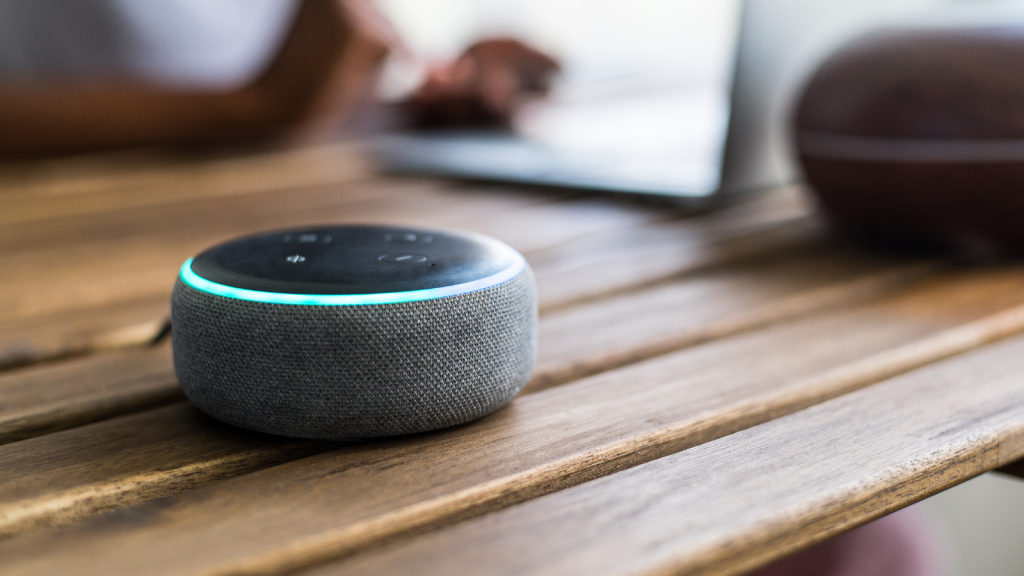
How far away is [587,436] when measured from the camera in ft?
1.38

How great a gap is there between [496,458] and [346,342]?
0.09 metres

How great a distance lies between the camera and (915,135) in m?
0.80

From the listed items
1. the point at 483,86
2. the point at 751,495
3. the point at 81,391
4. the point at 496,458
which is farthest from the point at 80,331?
the point at 483,86

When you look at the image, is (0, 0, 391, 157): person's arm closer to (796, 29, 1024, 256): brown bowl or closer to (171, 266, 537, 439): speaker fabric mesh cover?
(796, 29, 1024, 256): brown bowl

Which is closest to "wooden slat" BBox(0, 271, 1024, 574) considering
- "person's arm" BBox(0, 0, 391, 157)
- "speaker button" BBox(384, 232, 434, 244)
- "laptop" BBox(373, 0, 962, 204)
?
"speaker button" BBox(384, 232, 434, 244)

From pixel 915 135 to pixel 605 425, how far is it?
54 cm

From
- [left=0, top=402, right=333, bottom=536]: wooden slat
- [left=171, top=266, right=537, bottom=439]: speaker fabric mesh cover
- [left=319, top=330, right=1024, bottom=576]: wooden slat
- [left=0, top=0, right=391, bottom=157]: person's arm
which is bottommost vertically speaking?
[left=0, top=0, right=391, bottom=157]: person's arm

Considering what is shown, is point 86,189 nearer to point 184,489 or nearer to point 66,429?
point 66,429

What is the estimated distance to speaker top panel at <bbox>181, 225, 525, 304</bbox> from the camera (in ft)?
1.31

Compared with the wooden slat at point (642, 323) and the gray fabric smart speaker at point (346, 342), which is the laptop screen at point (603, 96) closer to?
the wooden slat at point (642, 323)

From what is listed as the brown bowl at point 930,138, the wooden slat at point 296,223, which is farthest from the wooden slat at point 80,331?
the brown bowl at point 930,138

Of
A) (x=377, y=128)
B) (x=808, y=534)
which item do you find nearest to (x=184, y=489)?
(x=808, y=534)

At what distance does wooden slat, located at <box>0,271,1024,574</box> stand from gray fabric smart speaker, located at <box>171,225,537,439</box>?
2 centimetres

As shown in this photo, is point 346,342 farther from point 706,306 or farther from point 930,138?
point 930,138
